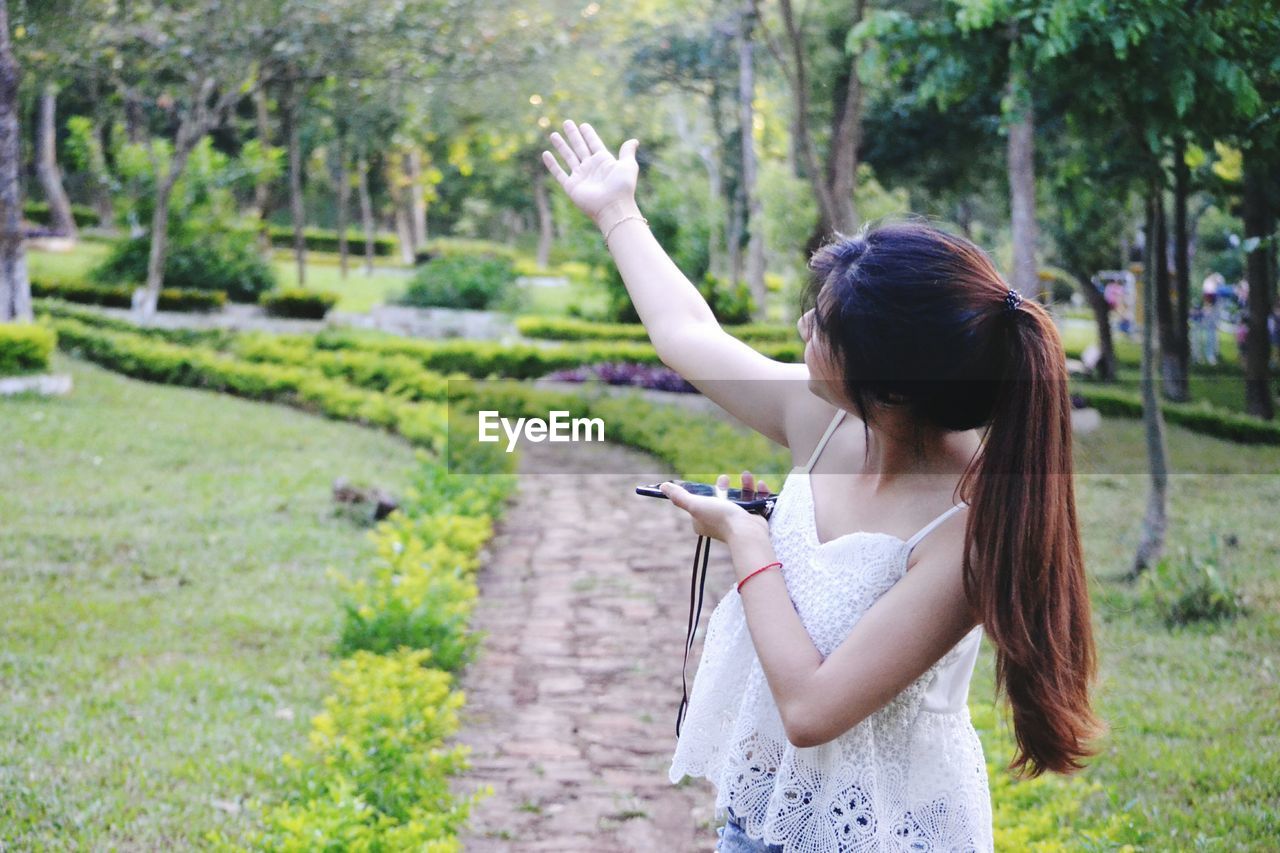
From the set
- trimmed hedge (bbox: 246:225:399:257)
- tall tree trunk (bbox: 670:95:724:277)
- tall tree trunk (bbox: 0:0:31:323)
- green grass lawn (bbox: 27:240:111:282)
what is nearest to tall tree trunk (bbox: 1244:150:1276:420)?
tall tree trunk (bbox: 0:0:31:323)

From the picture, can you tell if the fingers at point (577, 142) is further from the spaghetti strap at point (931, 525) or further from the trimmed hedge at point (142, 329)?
the trimmed hedge at point (142, 329)

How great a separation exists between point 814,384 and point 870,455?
14 cm

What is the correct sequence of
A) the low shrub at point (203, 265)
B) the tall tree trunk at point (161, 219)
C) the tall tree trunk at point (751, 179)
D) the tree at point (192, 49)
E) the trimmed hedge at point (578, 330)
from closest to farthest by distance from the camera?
the tree at point (192, 49) → the tall tree trunk at point (161, 219) → the trimmed hedge at point (578, 330) → the low shrub at point (203, 265) → the tall tree trunk at point (751, 179)

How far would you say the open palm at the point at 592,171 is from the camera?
176 centimetres

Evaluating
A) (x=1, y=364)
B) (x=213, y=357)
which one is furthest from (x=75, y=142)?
(x=1, y=364)

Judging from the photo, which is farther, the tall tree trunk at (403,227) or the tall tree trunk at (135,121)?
the tall tree trunk at (403,227)

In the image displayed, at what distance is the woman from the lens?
1372 mm

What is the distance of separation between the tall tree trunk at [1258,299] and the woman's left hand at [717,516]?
9296 mm

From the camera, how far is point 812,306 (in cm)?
152

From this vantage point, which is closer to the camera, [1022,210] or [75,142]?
[1022,210]

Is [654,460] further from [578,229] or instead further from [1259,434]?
[578,229]

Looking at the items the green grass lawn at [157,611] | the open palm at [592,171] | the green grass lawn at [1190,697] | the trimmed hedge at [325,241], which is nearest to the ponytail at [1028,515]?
the green grass lawn at [1190,697]

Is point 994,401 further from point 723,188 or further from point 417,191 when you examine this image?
point 417,191

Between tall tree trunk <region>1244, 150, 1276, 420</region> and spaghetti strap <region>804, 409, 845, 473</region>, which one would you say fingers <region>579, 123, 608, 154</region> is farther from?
tall tree trunk <region>1244, 150, 1276, 420</region>
